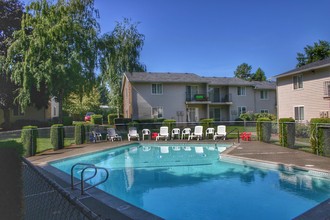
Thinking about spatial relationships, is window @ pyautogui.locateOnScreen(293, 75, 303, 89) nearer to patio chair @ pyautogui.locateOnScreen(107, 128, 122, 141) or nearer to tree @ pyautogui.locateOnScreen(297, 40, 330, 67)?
patio chair @ pyautogui.locateOnScreen(107, 128, 122, 141)

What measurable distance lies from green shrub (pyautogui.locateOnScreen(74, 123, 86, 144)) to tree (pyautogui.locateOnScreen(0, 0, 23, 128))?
34.7 feet

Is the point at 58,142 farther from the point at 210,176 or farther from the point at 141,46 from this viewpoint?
the point at 141,46

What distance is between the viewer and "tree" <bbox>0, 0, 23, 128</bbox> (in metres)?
24.4

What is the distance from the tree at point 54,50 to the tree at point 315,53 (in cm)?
3341

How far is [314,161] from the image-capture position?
34.4ft

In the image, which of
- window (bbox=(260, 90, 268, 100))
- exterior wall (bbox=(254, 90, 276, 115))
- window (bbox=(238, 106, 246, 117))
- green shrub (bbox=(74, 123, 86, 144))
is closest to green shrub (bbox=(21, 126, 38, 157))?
green shrub (bbox=(74, 123, 86, 144))

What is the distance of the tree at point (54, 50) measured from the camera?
20.5 metres

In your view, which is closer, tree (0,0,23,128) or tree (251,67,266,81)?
tree (0,0,23,128)

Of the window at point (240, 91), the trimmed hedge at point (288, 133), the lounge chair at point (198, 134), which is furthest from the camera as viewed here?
the window at point (240, 91)

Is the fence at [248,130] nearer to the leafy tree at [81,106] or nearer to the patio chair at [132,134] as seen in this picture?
the patio chair at [132,134]

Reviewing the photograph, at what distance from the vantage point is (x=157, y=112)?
29.7 meters

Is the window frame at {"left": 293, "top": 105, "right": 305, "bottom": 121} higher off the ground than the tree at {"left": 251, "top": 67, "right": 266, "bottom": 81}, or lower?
lower

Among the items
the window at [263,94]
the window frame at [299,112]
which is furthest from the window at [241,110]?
the window frame at [299,112]

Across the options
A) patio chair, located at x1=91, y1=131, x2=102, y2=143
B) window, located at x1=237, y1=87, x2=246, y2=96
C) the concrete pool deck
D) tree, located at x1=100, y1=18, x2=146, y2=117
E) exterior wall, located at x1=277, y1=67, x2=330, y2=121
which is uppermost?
tree, located at x1=100, y1=18, x2=146, y2=117
